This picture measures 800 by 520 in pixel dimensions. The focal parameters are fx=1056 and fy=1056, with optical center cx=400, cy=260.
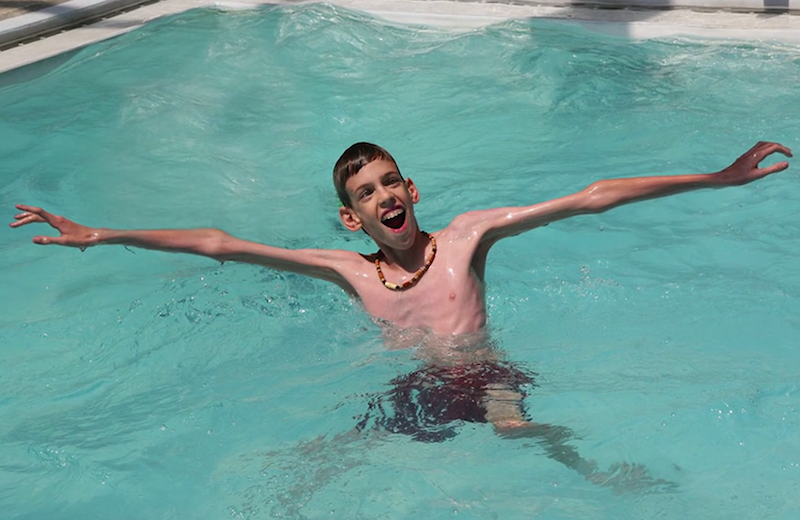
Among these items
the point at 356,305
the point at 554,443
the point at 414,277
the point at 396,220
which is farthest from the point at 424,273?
the point at 554,443

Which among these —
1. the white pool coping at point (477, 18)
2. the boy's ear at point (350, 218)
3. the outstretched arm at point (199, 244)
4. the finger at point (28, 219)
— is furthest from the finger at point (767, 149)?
the white pool coping at point (477, 18)

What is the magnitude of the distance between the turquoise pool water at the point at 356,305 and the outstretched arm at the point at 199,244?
365 millimetres

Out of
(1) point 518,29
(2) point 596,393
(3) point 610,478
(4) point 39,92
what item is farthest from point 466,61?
(3) point 610,478

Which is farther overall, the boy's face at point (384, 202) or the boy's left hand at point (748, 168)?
the boy's face at point (384, 202)

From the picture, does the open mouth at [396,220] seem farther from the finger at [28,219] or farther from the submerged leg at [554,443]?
the finger at [28,219]

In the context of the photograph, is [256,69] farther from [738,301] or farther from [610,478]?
[610,478]

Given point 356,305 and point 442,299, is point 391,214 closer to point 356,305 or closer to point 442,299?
point 442,299

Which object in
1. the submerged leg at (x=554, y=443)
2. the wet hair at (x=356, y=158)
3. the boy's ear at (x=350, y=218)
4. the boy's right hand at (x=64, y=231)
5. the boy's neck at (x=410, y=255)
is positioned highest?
the wet hair at (x=356, y=158)

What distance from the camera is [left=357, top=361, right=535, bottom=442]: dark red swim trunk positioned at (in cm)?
362

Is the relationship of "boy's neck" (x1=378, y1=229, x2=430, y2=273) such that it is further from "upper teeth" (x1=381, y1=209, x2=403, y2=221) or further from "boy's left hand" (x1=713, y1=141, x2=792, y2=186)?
"boy's left hand" (x1=713, y1=141, x2=792, y2=186)

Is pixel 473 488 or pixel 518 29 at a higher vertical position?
pixel 518 29

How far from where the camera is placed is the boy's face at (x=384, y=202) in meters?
3.53

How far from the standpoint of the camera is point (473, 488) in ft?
11.9

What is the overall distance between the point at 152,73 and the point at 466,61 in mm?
2390
